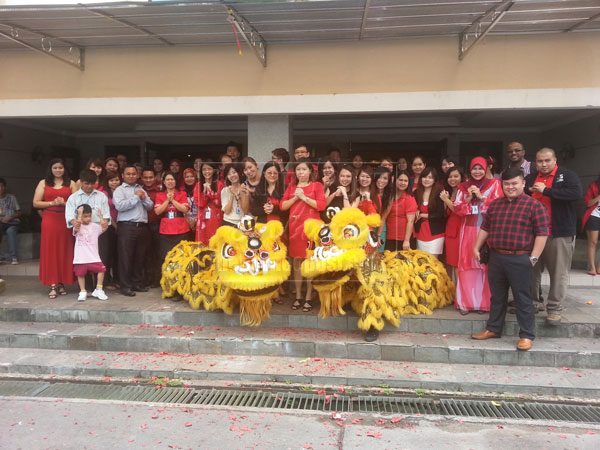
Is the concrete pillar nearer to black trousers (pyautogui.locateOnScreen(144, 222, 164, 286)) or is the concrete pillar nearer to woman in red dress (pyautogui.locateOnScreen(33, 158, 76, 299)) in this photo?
black trousers (pyautogui.locateOnScreen(144, 222, 164, 286))

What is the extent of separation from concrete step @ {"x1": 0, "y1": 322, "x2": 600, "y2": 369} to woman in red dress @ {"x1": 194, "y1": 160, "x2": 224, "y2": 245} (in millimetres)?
1320

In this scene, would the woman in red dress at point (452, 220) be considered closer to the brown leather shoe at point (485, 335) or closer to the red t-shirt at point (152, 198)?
the brown leather shoe at point (485, 335)

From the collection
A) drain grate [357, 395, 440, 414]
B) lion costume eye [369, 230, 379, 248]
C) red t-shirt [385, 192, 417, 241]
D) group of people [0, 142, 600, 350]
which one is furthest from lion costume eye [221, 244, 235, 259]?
red t-shirt [385, 192, 417, 241]

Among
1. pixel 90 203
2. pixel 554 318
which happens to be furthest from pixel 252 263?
pixel 554 318

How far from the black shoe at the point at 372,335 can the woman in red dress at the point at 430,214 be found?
1.48 m

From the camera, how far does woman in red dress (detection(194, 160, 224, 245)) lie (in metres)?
5.81

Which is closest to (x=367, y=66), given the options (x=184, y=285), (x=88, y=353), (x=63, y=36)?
(x=184, y=285)

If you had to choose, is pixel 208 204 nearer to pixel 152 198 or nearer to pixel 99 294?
pixel 152 198

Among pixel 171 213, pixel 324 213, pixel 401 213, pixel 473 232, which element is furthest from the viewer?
pixel 171 213

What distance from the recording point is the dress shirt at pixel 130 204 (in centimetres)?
Answer: 586

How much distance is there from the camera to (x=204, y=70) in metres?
6.93

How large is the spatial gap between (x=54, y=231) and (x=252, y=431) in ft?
13.7

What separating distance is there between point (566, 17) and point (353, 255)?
14.5 ft

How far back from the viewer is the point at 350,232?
14.9 ft
